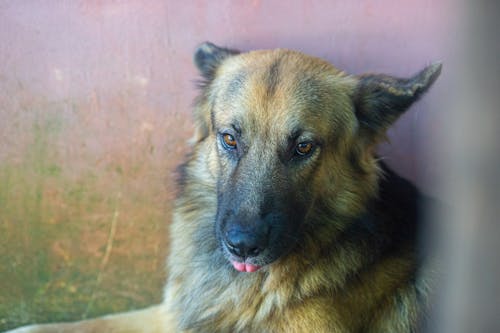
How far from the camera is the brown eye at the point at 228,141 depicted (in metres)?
3.33

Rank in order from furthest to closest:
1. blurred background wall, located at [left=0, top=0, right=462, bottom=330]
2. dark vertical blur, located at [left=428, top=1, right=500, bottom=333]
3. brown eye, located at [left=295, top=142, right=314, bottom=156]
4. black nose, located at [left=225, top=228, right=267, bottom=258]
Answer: blurred background wall, located at [left=0, top=0, right=462, bottom=330] < brown eye, located at [left=295, top=142, right=314, bottom=156] < black nose, located at [left=225, top=228, right=267, bottom=258] < dark vertical blur, located at [left=428, top=1, right=500, bottom=333]

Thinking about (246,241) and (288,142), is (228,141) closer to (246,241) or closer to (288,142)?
(288,142)

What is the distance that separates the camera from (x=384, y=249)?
341cm

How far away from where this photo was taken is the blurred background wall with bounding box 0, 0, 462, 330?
13.2 feet

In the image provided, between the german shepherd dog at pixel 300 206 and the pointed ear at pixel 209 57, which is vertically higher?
the pointed ear at pixel 209 57

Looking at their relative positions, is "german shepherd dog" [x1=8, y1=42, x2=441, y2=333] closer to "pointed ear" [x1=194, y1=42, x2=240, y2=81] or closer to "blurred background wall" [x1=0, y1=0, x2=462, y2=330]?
"pointed ear" [x1=194, y1=42, x2=240, y2=81]

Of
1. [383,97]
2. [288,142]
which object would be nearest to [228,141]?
[288,142]

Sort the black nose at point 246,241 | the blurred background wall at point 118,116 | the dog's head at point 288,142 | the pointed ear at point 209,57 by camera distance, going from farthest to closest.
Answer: the blurred background wall at point 118,116 < the pointed ear at point 209,57 < the dog's head at point 288,142 < the black nose at point 246,241

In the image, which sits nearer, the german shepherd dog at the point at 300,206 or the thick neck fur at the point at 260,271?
the german shepherd dog at the point at 300,206

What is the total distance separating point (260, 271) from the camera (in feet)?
11.2

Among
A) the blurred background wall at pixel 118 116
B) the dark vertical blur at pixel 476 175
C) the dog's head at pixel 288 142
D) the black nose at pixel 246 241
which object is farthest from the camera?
the blurred background wall at pixel 118 116

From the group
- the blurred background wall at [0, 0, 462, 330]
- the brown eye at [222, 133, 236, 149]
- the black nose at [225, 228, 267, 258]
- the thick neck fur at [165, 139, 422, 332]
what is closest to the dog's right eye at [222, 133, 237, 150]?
the brown eye at [222, 133, 236, 149]

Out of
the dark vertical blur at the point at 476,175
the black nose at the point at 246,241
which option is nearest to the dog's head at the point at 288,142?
the black nose at the point at 246,241

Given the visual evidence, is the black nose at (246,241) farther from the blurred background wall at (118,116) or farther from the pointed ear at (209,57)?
the pointed ear at (209,57)
